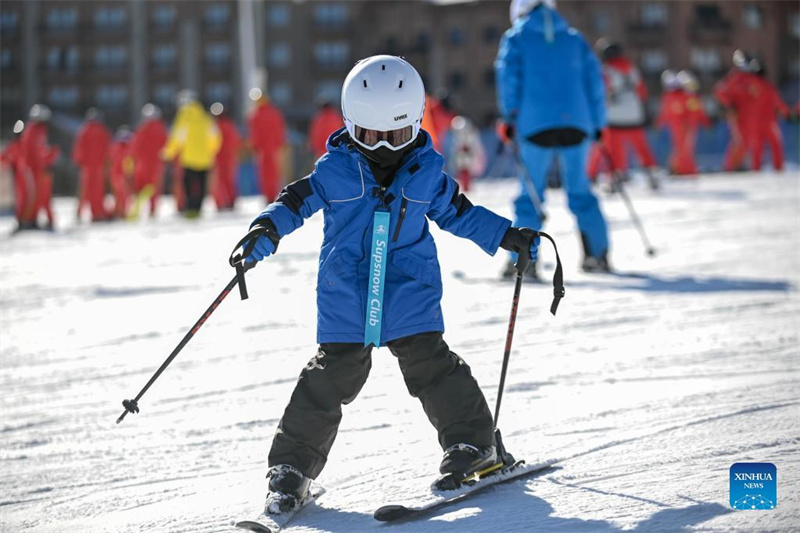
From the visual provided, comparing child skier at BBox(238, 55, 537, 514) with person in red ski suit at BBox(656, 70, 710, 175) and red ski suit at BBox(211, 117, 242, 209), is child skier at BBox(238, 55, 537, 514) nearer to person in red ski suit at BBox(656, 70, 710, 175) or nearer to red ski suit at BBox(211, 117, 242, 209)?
red ski suit at BBox(211, 117, 242, 209)

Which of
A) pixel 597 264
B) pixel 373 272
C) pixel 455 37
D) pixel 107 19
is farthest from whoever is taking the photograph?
pixel 107 19

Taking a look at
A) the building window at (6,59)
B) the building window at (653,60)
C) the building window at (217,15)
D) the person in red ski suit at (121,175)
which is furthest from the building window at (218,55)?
the person in red ski suit at (121,175)

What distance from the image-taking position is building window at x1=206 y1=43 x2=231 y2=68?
5747 centimetres

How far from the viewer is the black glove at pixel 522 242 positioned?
3100 millimetres

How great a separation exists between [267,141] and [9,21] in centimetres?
4667

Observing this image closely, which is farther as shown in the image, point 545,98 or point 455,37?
point 455,37

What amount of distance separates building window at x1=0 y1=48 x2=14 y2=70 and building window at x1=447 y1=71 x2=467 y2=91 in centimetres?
2251

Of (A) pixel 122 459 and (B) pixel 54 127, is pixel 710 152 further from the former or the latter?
(A) pixel 122 459

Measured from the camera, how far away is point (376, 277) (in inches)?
119

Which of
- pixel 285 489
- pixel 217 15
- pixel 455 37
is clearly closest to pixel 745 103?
pixel 285 489

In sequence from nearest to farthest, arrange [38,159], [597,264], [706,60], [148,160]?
[597,264] < [38,159] < [148,160] < [706,60]

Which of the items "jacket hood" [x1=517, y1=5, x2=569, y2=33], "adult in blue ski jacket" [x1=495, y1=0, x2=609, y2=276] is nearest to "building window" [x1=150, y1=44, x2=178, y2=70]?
"adult in blue ski jacket" [x1=495, y1=0, x2=609, y2=276]

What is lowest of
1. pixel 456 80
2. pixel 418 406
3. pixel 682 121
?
pixel 418 406

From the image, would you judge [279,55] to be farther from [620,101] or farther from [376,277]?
[376,277]
